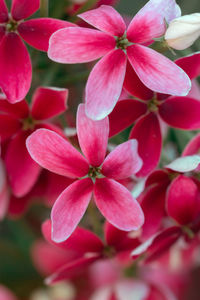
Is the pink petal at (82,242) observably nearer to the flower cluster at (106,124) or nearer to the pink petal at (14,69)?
the flower cluster at (106,124)

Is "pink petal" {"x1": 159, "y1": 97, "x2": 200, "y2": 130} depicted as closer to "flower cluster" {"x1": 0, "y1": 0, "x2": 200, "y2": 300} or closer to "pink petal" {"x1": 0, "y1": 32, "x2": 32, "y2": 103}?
"flower cluster" {"x1": 0, "y1": 0, "x2": 200, "y2": 300}

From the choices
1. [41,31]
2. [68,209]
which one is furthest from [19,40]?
[68,209]

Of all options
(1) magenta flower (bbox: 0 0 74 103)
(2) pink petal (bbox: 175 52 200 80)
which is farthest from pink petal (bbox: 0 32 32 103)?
(2) pink petal (bbox: 175 52 200 80)

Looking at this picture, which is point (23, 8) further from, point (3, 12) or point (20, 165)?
point (20, 165)

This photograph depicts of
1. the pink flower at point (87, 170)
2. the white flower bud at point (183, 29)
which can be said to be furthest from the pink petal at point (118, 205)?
the white flower bud at point (183, 29)

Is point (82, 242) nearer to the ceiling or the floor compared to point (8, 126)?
nearer to the floor

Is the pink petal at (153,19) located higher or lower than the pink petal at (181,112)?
higher
